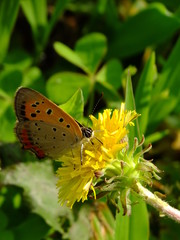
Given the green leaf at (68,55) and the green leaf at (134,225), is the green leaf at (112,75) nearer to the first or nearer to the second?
the green leaf at (68,55)

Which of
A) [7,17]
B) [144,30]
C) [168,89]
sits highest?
[7,17]

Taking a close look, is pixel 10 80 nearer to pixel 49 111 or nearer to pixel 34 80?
pixel 34 80

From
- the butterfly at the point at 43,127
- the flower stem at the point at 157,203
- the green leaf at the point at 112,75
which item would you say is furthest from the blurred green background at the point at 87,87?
the flower stem at the point at 157,203

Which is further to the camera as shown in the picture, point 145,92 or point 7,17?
point 7,17

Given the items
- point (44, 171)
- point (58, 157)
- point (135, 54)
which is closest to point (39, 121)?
point (58, 157)

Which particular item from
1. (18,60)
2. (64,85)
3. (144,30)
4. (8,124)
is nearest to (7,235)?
(8,124)

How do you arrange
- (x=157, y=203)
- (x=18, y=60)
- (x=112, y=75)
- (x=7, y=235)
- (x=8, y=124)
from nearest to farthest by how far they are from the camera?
(x=157, y=203) → (x=7, y=235) → (x=8, y=124) → (x=112, y=75) → (x=18, y=60)
